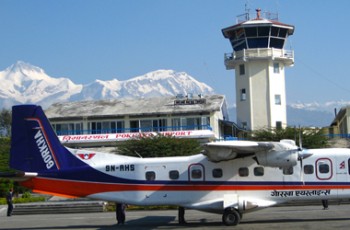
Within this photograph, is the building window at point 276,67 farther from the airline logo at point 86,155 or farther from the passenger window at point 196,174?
the airline logo at point 86,155

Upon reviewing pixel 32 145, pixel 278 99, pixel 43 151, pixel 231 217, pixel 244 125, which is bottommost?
pixel 231 217

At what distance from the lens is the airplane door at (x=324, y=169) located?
21.0m

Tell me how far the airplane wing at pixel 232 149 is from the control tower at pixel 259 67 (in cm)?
4374

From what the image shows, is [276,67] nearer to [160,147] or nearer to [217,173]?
[160,147]

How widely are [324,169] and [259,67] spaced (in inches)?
1768

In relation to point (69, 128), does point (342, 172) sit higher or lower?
lower

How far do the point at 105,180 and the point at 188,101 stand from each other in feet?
137

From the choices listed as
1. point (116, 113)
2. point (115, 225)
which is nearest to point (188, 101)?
point (116, 113)

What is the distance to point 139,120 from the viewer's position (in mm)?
62000

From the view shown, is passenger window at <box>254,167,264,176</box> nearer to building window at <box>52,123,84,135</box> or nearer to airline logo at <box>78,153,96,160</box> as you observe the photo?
airline logo at <box>78,153,96,160</box>

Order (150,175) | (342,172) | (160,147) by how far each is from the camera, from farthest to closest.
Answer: (160,147), (150,175), (342,172)

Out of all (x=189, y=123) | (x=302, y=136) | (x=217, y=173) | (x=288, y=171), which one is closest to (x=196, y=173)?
(x=217, y=173)

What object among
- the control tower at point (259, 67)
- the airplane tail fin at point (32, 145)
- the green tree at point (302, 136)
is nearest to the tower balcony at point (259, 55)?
the control tower at point (259, 67)

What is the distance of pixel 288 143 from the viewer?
20.4 metres
